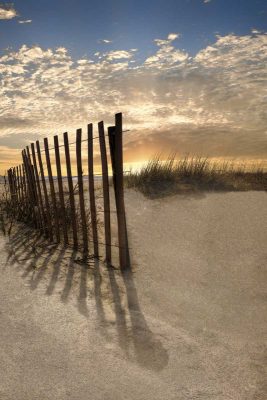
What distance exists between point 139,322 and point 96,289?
36.5 inches

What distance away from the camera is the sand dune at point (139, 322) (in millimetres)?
3086

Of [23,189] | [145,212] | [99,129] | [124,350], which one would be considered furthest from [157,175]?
[124,350]

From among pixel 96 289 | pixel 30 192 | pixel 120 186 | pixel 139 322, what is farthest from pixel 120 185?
pixel 30 192

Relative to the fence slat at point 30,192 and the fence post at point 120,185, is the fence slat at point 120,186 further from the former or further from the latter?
the fence slat at point 30,192

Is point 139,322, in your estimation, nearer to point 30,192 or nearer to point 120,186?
point 120,186

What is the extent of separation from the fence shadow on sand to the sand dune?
0.04 ft

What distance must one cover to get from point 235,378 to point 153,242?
3.97 m

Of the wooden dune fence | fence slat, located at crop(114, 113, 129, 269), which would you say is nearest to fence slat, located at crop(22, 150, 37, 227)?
the wooden dune fence

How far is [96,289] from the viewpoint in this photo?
4844 mm

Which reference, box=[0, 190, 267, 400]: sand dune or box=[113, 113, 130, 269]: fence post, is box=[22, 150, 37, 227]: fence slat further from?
box=[113, 113, 130, 269]: fence post

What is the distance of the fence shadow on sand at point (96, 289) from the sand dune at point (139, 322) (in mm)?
13

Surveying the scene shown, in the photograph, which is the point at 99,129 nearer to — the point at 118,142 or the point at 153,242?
the point at 118,142

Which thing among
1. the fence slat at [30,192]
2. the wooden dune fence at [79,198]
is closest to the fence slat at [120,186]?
the wooden dune fence at [79,198]

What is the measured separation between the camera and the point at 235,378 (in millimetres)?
3279
